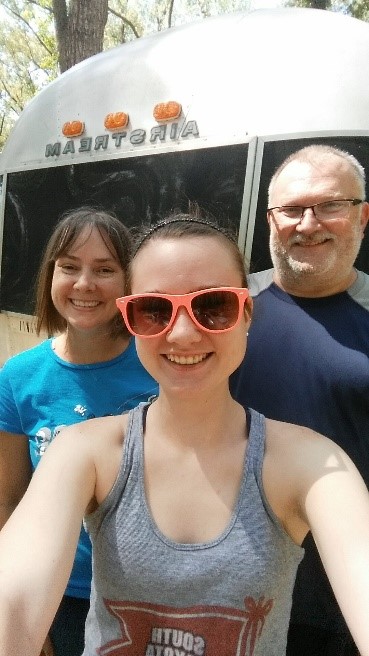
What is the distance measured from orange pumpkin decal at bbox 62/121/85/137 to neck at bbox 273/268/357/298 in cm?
269

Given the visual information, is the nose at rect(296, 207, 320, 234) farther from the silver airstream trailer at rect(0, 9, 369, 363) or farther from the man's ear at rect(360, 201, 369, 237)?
the silver airstream trailer at rect(0, 9, 369, 363)

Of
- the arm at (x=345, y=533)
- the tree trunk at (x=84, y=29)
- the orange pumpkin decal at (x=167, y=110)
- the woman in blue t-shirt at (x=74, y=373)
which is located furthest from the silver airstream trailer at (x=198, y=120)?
the tree trunk at (x=84, y=29)

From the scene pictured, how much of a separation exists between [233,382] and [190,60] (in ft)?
8.22

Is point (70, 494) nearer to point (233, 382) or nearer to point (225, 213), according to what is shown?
point (233, 382)

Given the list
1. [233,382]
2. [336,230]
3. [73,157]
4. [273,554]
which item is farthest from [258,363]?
[73,157]

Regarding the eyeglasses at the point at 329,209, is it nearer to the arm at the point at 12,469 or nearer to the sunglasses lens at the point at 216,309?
the sunglasses lens at the point at 216,309

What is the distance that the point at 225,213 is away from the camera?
355 cm

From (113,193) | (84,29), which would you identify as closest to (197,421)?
(113,193)

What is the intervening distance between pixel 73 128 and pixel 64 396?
9.73 feet

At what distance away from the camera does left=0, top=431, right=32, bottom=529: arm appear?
6.34ft

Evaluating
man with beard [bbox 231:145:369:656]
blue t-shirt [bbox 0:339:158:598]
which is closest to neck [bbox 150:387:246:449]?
blue t-shirt [bbox 0:339:158:598]

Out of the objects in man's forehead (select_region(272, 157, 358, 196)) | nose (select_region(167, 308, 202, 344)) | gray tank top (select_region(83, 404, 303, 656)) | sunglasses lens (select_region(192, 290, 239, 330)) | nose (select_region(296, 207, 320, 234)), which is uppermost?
man's forehead (select_region(272, 157, 358, 196))

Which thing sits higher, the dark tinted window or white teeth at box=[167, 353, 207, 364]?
the dark tinted window

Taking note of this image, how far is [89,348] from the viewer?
2.00 m
